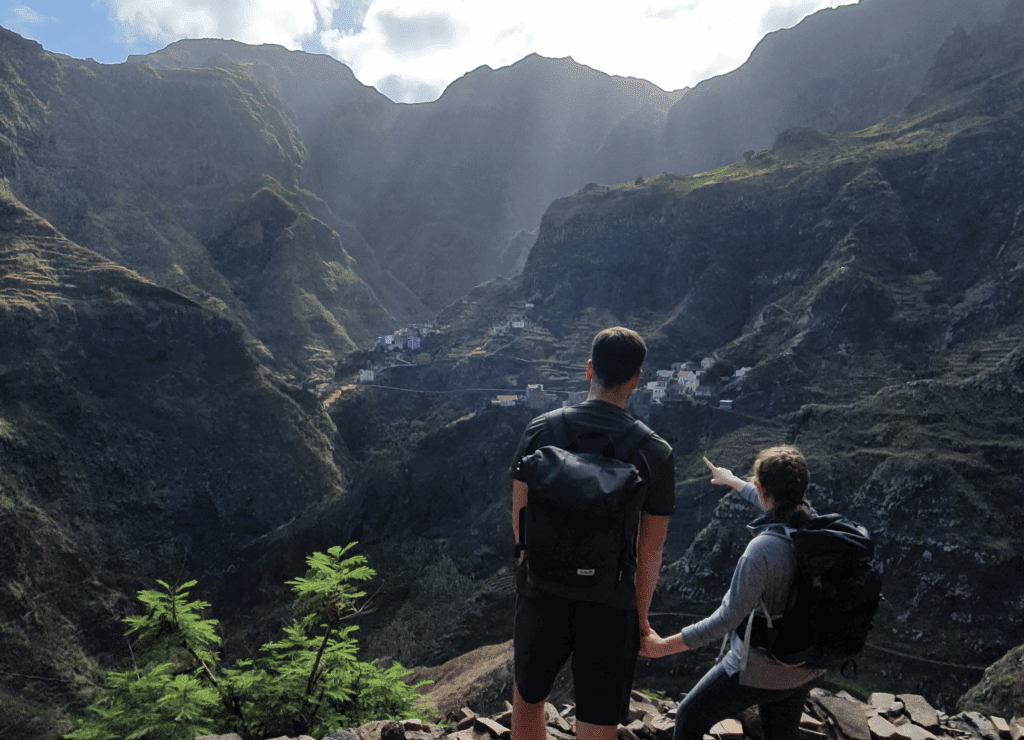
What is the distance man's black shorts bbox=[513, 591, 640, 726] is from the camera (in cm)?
259

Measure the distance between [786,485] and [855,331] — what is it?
4066 centimetres

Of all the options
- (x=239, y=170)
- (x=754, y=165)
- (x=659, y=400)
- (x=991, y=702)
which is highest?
(x=239, y=170)

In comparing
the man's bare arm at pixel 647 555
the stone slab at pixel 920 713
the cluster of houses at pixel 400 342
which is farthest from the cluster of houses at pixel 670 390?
the man's bare arm at pixel 647 555

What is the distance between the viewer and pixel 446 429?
4416 centimetres

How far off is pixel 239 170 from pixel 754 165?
79.8m

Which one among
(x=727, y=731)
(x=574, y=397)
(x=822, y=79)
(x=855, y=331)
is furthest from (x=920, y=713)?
(x=822, y=79)

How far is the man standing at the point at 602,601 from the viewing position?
8.50ft

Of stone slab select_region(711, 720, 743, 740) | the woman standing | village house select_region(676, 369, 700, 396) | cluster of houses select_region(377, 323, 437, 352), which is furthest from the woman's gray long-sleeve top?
cluster of houses select_region(377, 323, 437, 352)

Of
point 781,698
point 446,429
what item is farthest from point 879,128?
point 781,698

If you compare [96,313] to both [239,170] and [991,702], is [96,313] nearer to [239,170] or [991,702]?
[991,702]

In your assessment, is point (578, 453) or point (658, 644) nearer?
point (578, 453)

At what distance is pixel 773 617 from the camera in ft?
8.69

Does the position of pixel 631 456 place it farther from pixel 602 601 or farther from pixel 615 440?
pixel 602 601

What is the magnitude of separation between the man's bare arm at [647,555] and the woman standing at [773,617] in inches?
9.4
